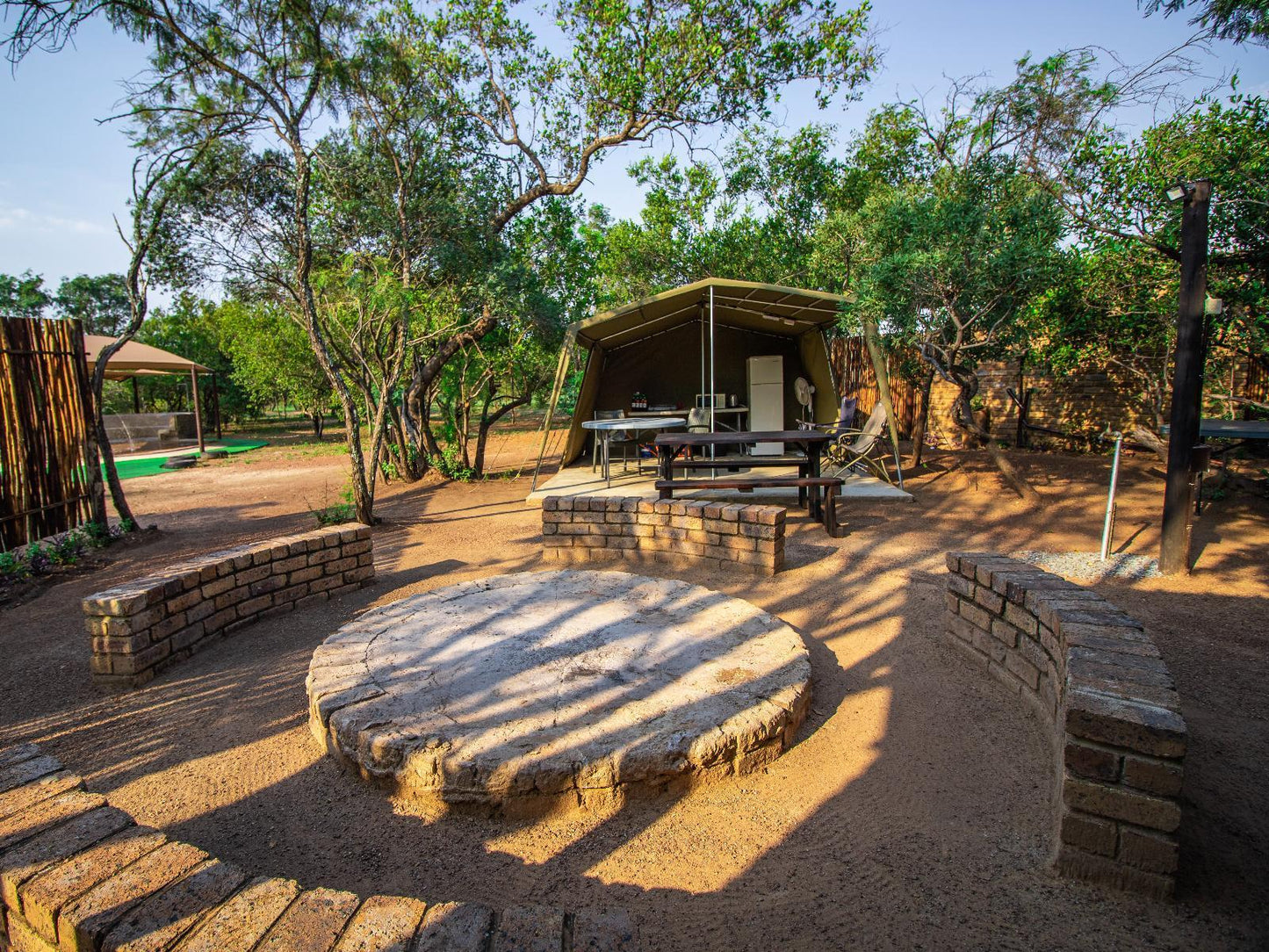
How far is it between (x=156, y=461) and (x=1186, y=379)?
1883 centimetres

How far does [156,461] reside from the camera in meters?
15.5

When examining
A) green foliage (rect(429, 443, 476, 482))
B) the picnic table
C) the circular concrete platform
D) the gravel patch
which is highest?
the picnic table

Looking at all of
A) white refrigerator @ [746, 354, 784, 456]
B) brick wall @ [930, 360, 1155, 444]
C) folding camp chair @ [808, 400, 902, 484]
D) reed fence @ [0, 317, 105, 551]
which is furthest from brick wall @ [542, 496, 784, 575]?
brick wall @ [930, 360, 1155, 444]

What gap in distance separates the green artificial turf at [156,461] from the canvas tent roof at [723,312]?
8.54 meters

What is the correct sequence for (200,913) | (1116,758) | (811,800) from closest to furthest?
(200,913), (1116,758), (811,800)

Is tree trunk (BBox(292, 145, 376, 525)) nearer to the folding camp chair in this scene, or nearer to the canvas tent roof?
the canvas tent roof

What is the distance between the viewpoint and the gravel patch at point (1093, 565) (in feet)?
15.8

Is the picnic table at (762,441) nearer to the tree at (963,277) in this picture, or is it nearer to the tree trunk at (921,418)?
the tree at (963,277)

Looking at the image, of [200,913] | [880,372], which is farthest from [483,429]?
[200,913]

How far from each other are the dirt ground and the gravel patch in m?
0.27

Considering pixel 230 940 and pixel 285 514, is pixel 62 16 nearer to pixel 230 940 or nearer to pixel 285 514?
pixel 285 514

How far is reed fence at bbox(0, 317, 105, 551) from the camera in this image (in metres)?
5.53

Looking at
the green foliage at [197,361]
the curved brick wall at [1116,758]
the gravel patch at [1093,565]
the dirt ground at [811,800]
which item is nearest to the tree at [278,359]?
the green foliage at [197,361]

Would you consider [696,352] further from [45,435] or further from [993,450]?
[45,435]
